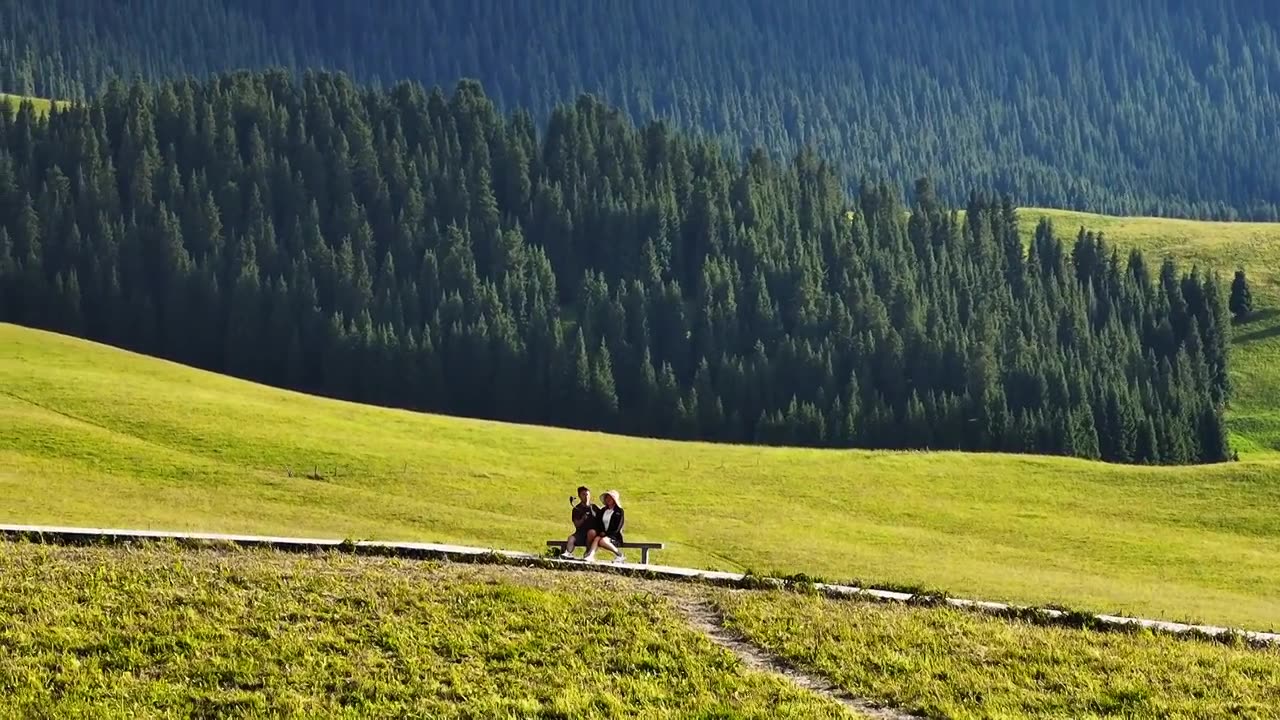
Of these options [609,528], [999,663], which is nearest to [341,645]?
[999,663]

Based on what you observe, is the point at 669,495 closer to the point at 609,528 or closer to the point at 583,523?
the point at 609,528

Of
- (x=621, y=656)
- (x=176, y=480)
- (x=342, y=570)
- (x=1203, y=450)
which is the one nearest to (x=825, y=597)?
(x=621, y=656)

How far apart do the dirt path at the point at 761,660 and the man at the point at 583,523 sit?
5.76 m

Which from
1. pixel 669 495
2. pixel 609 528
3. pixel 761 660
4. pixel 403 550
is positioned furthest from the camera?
pixel 669 495

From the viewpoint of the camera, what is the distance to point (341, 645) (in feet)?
95.4

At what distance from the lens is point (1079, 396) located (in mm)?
196625

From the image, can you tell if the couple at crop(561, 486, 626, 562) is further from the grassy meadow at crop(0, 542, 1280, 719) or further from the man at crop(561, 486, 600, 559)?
the grassy meadow at crop(0, 542, 1280, 719)

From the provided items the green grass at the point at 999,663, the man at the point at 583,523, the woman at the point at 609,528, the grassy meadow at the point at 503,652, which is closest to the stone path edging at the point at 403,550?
the woman at the point at 609,528

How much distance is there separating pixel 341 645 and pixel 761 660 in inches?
313

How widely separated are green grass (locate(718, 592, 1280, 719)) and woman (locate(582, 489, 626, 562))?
20.0ft

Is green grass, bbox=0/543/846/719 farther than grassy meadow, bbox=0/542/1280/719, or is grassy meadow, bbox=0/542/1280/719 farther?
grassy meadow, bbox=0/542/1280/719

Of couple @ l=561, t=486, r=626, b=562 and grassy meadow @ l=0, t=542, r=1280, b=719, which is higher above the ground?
couple @ l=561, t=486, r=626, b=562

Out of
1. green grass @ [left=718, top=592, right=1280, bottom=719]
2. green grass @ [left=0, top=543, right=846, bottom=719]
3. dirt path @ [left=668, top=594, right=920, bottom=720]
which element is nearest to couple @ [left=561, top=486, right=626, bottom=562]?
green grass @ [left=0, top=543, right=846, bottom=719]

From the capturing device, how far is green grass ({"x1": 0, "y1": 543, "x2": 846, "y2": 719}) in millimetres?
25594
